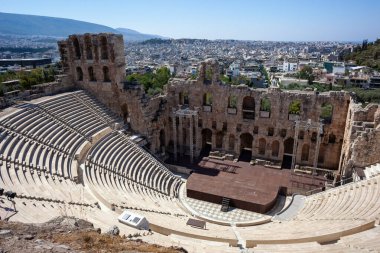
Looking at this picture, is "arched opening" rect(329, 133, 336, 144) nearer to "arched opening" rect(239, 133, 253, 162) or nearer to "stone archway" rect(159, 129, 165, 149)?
"arched opening" rect(239, 133, 253, 162)

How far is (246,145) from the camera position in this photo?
32094mm

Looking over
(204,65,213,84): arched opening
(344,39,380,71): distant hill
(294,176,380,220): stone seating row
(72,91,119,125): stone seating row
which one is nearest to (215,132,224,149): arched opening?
(204,65,213,84): arched opening

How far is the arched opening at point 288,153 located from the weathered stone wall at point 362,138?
5673mm

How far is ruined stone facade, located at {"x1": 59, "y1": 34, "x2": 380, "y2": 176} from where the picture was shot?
26.8 meters

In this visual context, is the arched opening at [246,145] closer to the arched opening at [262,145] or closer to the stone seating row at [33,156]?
the arched opening at [262,145]

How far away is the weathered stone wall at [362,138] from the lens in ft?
69.7

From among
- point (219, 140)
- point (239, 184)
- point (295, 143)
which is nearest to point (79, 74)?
point (219, 140)

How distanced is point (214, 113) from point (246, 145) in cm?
563

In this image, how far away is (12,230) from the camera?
8492mm

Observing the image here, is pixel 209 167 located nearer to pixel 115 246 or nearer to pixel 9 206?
pixel 9 206

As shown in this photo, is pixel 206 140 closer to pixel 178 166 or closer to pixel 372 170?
pixel 178 166

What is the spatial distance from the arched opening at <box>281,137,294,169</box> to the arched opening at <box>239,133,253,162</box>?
3.63 metres

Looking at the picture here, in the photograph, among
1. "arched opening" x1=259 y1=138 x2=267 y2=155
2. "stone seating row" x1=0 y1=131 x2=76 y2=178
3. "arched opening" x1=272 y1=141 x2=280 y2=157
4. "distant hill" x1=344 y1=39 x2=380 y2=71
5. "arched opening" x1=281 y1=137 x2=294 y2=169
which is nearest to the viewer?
"stone seating row" x1=0 y1=131 x2=76 y2=178

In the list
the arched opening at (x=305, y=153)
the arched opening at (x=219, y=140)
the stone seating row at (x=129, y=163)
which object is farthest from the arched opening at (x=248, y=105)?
the stone seating row at (x=129, y=163)
